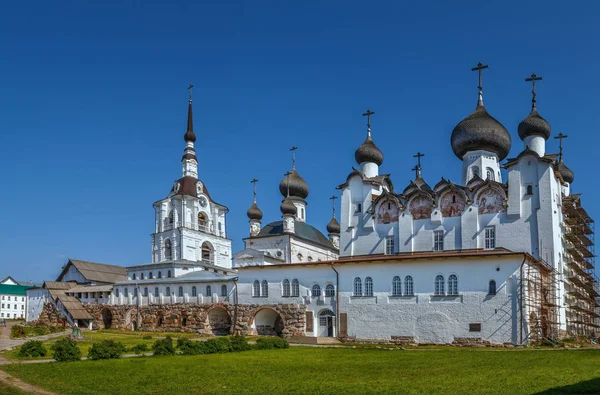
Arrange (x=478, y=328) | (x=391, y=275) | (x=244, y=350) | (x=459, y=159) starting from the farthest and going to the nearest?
(x=459, y=159) → (x=391, y=275) → (x=478, y=328) → (x=244, y=350)

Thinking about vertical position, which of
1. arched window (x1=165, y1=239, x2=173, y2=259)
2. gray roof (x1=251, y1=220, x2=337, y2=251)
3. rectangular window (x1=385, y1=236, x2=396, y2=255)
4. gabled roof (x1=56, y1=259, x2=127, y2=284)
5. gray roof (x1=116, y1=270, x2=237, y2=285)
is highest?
gray roof (x1=251, y1=220, x2=337, y2=251)

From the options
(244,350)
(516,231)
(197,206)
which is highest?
(197,206)

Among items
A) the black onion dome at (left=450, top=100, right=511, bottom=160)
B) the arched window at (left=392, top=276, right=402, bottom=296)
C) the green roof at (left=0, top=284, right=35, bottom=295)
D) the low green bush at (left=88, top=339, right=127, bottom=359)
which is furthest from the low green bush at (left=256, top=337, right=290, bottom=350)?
the green roof at (left=0, top=284, right=35, bottom=295)

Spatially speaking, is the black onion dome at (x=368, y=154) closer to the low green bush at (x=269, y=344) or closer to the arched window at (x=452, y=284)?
the arched window at (x=452, y=284)

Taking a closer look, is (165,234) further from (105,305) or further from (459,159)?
(459,159)

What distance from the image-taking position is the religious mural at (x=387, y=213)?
42.3 meters

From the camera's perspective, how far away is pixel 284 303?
1531 inches

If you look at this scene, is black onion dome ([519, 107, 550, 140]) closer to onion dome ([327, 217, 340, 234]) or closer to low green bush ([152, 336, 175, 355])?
onion dome ([327, 217, 340, 234])

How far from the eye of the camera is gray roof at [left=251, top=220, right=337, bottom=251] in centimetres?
5647

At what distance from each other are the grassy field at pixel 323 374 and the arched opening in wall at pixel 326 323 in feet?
46.9

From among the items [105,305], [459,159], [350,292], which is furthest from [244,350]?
[105,305]

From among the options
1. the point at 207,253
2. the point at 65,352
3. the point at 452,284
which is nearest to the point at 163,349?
the point at 65,352

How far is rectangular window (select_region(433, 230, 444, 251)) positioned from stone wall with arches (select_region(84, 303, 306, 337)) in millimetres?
9734

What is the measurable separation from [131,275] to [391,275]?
97.4 feet
